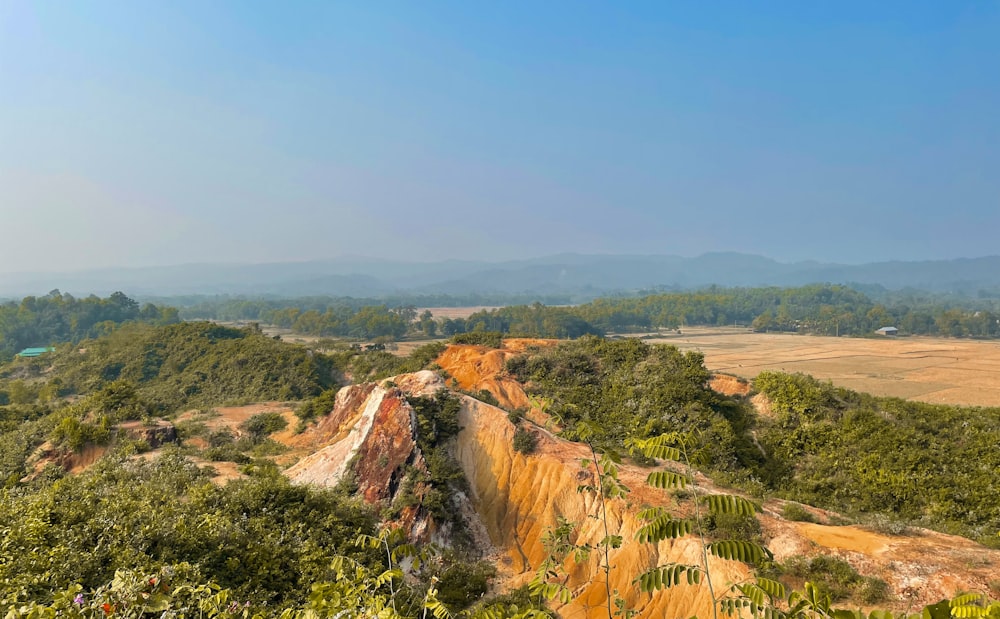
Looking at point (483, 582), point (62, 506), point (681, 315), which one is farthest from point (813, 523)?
point (681, 315)

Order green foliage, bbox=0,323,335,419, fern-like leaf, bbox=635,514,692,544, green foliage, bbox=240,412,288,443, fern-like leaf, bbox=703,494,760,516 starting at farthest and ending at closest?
green foliage, bbox=0,323,335,419 < green foliage, bbox=240,412,288,443 < fern-like leaf, bbox=635,514,692,544 < fern-like leaf, bbox=703,494,760,516

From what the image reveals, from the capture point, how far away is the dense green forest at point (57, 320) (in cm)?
8756

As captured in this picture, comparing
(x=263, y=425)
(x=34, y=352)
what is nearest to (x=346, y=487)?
(x=263, y=425)

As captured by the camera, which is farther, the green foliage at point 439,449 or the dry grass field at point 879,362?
the dry grass field at point 879,362

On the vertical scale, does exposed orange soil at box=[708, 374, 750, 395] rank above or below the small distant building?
above

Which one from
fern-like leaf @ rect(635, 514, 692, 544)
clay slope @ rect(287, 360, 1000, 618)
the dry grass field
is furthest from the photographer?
the dry grass field

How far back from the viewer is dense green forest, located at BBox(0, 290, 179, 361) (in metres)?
87.6

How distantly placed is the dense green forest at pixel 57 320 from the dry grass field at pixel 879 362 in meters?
113

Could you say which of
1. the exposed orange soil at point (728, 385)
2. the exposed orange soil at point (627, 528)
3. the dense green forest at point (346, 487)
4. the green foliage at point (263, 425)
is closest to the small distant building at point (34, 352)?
the dense green forest at point (346, 487)

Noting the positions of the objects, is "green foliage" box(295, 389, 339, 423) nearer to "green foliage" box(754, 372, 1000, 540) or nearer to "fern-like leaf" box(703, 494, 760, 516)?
"green foliage" box(754, 372, 1000, 540)

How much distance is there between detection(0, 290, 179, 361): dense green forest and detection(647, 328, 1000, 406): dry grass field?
371 feet

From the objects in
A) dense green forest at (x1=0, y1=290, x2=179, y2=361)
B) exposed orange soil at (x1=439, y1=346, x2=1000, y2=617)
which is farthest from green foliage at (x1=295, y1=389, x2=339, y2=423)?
dense green forest at (x1=0, y1=290, x2=179, y2=361)

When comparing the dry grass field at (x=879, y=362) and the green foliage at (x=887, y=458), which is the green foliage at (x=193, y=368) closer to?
the green foliage at (x=887, y=458)

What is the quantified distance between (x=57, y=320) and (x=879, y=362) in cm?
14975
